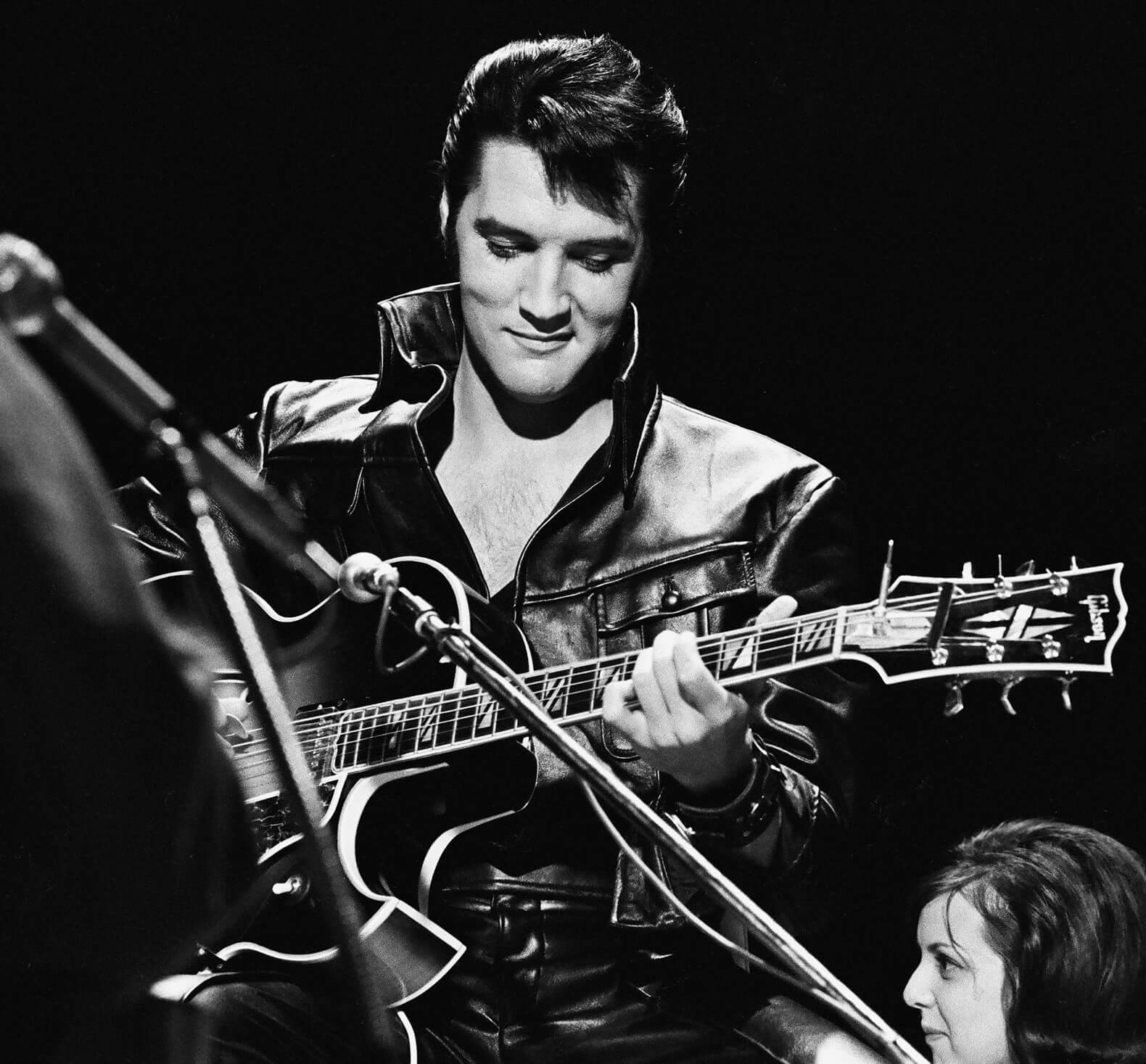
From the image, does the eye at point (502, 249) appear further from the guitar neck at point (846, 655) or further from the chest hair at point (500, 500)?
the guitar neck at point (846, 655)

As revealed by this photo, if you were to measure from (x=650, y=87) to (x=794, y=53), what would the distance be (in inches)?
13.9

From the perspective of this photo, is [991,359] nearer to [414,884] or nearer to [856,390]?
[856,390]

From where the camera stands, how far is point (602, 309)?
6.76ft

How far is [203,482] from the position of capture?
964mm

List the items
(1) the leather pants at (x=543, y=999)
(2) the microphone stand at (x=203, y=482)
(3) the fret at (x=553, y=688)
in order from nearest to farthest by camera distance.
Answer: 1. (2) the microphone stand at (x=203, y=482)
2. (1) the leather pants at (x=543, y=999)
3. (3) the fret at (x=553, y=688)

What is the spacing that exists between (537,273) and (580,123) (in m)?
0.24

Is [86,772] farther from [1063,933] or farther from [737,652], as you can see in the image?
[1063,933]

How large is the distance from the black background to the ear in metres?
0.03

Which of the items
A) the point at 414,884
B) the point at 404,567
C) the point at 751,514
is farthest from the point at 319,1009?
the point at 751,514

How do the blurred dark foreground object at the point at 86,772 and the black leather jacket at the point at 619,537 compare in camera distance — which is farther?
the black leather jacket at the point at 619,537

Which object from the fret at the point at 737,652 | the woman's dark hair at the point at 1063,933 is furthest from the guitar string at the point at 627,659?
the woman's dark hair at the point at 1063,933

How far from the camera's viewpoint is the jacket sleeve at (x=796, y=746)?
177 cm

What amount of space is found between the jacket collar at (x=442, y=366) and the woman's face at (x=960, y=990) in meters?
0.85

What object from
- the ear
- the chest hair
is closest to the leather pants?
the chest hair
